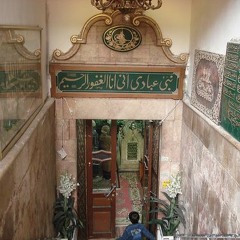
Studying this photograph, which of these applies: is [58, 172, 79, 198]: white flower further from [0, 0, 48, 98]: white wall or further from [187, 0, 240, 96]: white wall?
[187, 0, 240, 96]: white wall

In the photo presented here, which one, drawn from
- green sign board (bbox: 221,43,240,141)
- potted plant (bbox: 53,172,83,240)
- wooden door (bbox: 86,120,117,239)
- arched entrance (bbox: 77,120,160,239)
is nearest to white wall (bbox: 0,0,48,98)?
arched entrance (bbox: 77,120,160,239)

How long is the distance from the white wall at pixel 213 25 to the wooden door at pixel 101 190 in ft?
5.85

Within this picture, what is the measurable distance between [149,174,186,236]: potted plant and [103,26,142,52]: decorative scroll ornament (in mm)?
2047

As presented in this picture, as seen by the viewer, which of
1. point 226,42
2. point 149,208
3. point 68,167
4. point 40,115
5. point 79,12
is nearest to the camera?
point 226,42

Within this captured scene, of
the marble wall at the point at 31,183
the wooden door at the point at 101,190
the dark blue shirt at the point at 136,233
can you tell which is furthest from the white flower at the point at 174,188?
the marble wall at the point at 31,183

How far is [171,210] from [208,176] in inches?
51.9

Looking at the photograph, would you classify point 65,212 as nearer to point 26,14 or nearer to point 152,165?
point 152,165

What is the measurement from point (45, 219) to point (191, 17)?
10.9ft

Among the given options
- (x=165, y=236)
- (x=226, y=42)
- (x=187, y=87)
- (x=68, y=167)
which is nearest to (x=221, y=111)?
(x=226, y=42)

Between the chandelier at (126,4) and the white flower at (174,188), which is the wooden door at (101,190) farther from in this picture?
the chandelier at (126,4)

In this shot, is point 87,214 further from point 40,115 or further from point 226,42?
point 226,42

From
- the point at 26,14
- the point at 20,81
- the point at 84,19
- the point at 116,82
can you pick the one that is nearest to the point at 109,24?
the point at 84,19

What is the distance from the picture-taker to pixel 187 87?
5082 millimetres

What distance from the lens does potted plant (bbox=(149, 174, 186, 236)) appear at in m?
5.02
